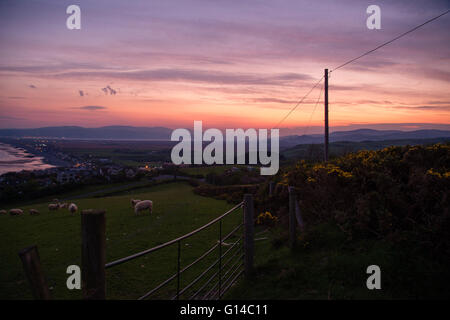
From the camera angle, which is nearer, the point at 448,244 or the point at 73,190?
the point at 448,244

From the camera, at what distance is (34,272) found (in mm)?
1657

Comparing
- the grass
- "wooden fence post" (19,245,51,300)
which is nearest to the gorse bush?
the grass

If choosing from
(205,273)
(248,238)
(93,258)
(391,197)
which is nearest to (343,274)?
(248,238)

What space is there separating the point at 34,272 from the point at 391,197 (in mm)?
5546

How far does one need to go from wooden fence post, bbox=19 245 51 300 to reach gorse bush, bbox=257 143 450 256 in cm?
490

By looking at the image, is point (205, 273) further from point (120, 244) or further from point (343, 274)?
point (120, 244)

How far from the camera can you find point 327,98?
13.9 meters

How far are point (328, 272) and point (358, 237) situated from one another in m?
1.19

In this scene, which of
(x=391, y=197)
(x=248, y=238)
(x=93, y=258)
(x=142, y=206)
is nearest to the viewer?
(x=93, y=258)

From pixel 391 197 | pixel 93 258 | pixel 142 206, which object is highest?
pixel 93 258

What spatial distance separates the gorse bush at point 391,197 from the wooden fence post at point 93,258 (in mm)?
4537

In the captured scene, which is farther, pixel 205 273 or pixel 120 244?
pixel 120 244

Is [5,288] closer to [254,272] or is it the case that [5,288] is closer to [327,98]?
[254,272]
